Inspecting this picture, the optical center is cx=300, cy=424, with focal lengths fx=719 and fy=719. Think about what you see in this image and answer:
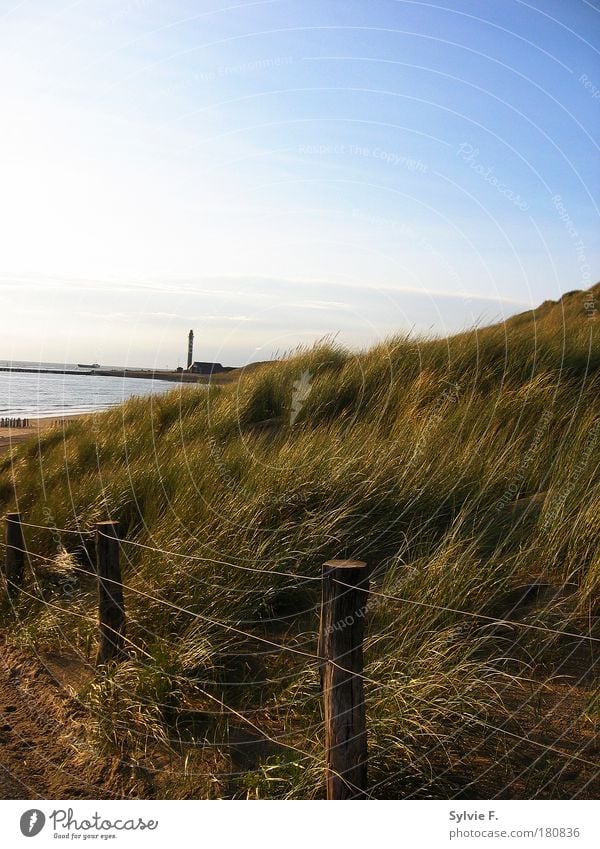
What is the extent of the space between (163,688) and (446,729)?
1618 mm

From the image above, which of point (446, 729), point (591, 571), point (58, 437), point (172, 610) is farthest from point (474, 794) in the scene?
point (58, 437)

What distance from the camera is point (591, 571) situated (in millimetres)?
4316

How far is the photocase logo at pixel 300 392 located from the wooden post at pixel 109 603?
169 inches

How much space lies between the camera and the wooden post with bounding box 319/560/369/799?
293cm

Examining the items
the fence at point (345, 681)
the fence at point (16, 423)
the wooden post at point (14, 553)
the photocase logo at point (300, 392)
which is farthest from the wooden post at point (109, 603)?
the fence at point (16, 423)

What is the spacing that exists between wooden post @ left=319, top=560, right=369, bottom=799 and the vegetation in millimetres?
182

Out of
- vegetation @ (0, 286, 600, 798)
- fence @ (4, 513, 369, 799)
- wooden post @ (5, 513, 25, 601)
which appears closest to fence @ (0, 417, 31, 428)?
vegetation @ (0, 286, 600, 798)

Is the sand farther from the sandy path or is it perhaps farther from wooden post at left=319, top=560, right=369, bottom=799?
wooden post at left=319, top=560, right=369, bottom=799

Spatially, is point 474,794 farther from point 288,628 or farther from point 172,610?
point 172,610

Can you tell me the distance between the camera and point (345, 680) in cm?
294
